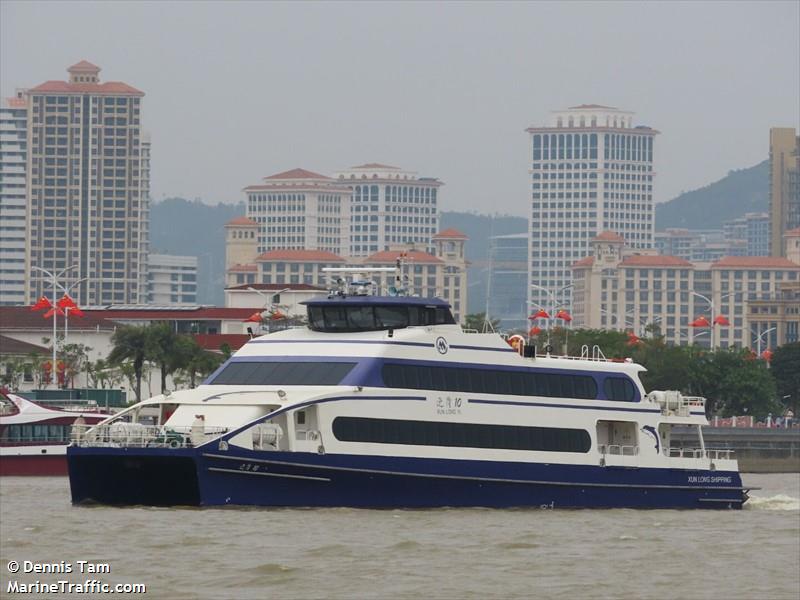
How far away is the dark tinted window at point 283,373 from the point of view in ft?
196

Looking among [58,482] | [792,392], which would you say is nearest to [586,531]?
[58,482]

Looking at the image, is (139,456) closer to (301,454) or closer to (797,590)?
(301,454)

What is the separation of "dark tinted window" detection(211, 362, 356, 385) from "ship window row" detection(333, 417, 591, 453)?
4.79 ft

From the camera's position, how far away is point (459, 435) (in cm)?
6172

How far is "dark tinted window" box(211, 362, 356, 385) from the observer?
→ 5984 cm

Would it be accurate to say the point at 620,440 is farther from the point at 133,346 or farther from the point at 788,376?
the point at 788,376

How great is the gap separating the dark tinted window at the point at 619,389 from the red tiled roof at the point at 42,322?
109943 mm

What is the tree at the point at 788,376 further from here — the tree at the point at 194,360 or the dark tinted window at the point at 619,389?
the dark tinted window at the point at 619,389

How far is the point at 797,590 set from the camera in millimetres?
45469

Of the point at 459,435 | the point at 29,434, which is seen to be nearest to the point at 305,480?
the point at 459,435

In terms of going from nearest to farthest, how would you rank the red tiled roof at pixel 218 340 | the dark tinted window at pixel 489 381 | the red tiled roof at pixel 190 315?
1. the dark tinted window at pixel 489 381
2. the red tiled roof at pixel 218 340
3. the red tiled roof at pixel 190 315

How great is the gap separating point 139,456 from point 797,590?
19.4 meters

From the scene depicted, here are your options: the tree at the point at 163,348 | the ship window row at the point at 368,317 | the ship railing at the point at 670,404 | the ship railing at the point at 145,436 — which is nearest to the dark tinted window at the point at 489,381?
the ship window row at the point at 368,317

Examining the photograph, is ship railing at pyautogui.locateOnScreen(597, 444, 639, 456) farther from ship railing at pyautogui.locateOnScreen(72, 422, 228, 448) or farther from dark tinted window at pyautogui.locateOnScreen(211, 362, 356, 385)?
ship railing at pyautogui.locateOnScreen(72, 422, 228, 448)
